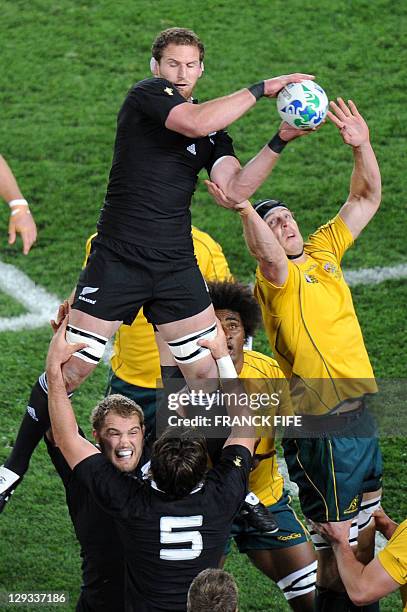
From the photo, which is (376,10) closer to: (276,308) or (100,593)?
(276,308)

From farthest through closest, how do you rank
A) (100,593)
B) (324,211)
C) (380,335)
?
1. (324,211)
2. (380,335)
3. (100,593)

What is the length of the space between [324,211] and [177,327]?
4.48 meters

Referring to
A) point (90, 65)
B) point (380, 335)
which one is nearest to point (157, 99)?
point (380, 335)

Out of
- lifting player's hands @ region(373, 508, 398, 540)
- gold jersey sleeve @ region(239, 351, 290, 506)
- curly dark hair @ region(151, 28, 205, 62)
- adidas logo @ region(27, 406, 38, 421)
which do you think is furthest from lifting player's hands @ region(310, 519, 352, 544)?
curly dark hair @ region(151, 28, 205, 62)

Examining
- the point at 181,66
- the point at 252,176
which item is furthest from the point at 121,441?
the point at 181,66

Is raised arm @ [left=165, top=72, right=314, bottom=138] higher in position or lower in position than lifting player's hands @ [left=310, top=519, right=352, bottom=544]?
higher

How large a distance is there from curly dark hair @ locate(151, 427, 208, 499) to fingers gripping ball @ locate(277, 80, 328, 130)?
4.87ft

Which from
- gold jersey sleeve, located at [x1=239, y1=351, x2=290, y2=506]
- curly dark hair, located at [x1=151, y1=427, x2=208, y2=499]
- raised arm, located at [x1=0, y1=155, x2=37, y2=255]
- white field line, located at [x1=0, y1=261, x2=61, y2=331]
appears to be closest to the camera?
curly dark hair, located at [x1=151, y1=427, x2=208, y2=499]

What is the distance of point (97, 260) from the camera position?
19.5 feet

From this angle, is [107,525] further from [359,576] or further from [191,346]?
[359,576]

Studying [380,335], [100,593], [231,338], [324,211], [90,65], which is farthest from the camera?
[90,65]

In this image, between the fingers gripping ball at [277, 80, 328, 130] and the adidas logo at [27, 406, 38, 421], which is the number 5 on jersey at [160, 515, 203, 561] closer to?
the adidas logo at [27, 406, 38, 421]

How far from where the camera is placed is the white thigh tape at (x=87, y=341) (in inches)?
231

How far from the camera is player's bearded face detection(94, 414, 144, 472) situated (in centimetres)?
562
